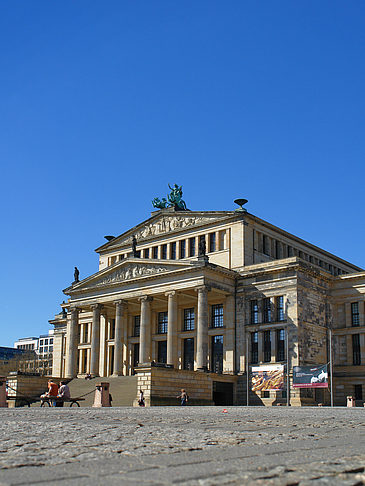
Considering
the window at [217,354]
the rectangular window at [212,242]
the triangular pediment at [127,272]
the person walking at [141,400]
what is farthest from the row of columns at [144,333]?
the person walking at [141,400]

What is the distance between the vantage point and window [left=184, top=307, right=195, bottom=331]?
62.7 meters

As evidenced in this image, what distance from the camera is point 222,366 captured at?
2329 inches

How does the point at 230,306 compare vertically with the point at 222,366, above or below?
above

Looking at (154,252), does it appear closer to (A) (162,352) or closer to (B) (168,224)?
(B) (168,224)

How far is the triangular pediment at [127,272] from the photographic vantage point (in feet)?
193

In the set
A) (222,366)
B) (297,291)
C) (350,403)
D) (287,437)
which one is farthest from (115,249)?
(287,437)

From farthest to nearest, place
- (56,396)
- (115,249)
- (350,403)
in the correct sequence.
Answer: (115,249) → (350,403) → (56,396)

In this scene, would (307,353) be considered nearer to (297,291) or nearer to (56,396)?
(297,291)

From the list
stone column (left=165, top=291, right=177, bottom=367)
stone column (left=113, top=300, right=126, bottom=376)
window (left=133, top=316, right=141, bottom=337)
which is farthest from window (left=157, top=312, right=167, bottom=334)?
stone column (left=165, top=291, right=177, bottom=367)

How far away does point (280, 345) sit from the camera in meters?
55.5

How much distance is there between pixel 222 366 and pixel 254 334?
15.4 ft

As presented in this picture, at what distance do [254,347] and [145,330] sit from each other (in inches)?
418

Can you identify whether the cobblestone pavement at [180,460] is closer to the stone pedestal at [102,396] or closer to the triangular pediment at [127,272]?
the stone pedestal at [102,396]

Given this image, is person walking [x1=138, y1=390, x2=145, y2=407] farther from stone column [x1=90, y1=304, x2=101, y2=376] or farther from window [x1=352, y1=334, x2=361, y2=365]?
window [x1=352, y1=334, x2=361, y2=365]
